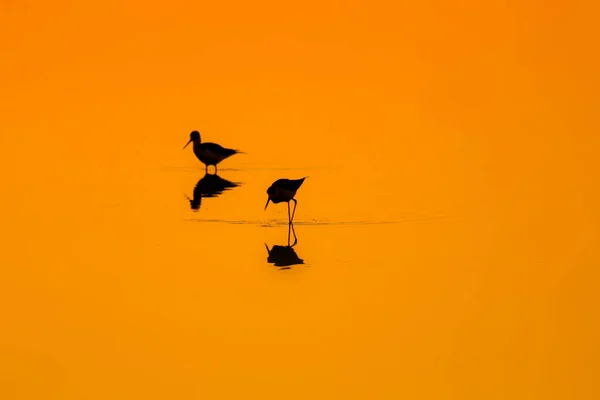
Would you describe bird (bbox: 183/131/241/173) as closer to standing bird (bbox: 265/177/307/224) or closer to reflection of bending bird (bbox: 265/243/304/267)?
standing bird (bbox: 265/177/307/224)

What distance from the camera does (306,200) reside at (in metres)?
2.60

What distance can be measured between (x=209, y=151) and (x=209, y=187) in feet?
0.34

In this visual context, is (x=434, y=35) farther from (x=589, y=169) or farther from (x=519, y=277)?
(x=519, y=277)

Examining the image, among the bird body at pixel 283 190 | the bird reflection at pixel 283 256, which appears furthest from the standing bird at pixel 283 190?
the bird reflection at pixel 283 256

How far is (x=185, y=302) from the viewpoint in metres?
2.28

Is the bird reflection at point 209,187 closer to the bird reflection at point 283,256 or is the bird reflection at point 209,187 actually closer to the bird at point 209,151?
the bird at point 209,151

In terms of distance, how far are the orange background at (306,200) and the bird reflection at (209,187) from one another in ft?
0.10

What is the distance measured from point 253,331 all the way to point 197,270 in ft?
0.77

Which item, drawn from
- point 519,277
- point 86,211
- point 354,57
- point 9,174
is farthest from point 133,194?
point 519,277

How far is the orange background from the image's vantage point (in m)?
2.20

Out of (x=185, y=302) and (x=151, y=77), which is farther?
(x=151, y=77)

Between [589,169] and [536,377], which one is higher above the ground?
[589,169]

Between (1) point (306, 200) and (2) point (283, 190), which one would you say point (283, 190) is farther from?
(1) point (306, 200)

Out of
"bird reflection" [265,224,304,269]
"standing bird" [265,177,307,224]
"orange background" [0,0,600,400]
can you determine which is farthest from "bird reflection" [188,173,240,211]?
"bird reflection" [265,224,304,269]
